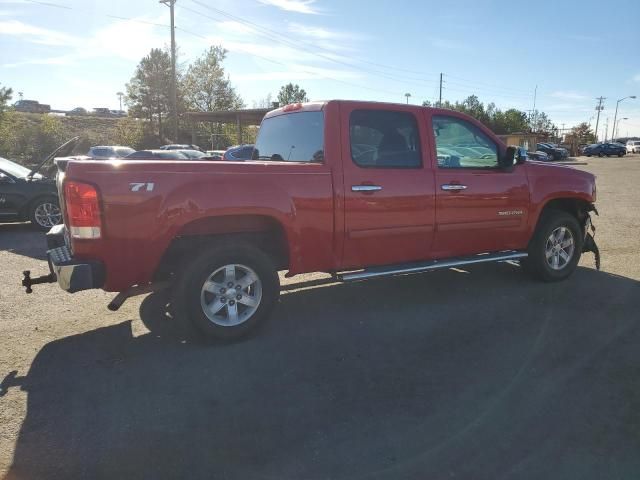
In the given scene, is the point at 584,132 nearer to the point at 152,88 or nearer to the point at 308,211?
the point at 152,88

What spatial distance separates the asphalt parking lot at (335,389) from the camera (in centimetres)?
259

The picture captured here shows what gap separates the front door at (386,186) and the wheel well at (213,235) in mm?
733

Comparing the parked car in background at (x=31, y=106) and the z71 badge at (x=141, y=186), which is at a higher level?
the parked car in background at (x=31, y=106)

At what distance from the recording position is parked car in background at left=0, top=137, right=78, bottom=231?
925cm

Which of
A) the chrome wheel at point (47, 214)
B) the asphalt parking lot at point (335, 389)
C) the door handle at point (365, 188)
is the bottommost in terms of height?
the asphalt parking lot at point (335, 389)

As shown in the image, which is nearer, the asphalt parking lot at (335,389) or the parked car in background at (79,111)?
the asphalt parking lot at (335,389)

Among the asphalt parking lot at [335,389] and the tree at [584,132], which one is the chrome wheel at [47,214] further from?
the tree at [584,132]

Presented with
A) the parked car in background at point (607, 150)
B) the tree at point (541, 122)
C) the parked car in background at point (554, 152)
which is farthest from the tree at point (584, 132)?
the parked car in background at point (554, 152)

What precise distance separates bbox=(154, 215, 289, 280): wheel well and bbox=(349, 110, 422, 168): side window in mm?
1026

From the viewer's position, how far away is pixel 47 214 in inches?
378

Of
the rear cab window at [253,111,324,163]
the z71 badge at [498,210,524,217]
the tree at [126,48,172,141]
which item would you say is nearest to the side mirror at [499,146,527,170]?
the z71 badge at [498,210,524,217]

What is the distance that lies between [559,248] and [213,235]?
430 cm

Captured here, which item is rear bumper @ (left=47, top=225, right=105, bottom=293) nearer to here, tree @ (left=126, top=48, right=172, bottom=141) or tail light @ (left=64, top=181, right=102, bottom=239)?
tail light @ (left=64, top=181, right=102, bottom=239)

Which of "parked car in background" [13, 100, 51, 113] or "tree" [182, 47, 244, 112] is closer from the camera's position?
"tree" [182, 47, 244, 112]
